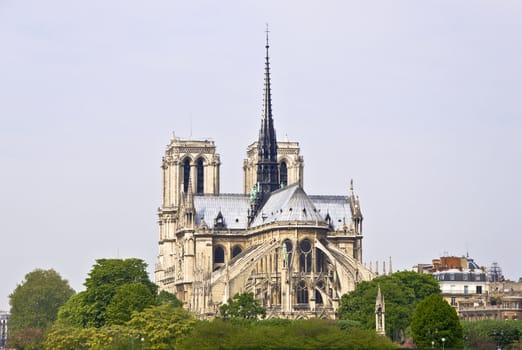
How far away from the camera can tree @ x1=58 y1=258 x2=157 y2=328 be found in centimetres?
17088

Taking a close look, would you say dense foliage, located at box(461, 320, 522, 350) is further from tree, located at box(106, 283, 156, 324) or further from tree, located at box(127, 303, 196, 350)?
tree, located at box(106, 283, 156, 324)

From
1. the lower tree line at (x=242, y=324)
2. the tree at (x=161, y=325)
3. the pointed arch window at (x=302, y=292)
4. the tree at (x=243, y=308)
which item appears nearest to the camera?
the lower tree line at (x=242, y=324)

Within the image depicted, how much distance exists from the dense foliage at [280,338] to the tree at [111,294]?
18498 mm

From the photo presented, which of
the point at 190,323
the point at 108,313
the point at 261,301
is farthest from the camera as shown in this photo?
the point at 261,301

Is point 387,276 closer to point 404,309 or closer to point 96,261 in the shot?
point 404,309

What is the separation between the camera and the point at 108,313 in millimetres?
171875

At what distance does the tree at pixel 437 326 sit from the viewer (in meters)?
156

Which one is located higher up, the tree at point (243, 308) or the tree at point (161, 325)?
the tree at point (243, 308)

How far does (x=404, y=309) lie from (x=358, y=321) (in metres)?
4.72

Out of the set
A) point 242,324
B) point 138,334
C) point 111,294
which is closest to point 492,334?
point 242,324

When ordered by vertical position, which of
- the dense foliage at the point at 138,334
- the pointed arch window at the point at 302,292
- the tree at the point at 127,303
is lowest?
the dense foliage at the point at 138,334

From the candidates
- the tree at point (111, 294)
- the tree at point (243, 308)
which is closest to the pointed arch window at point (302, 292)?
the tree at point (243, 308)

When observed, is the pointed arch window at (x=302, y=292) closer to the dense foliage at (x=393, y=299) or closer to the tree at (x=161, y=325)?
the dense foliage at (x=393, y=299)

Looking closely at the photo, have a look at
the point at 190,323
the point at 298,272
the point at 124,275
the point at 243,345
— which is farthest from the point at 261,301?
the point at 243,345
